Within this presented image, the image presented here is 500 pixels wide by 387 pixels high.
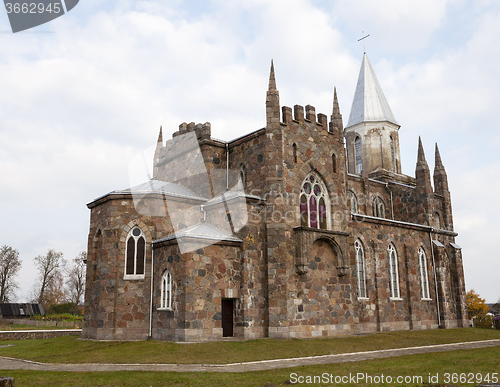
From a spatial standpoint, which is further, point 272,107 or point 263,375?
point 272,107

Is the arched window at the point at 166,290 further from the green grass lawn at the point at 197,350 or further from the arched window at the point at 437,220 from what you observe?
the arched window at the point at 437,220

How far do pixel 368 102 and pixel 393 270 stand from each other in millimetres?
19901

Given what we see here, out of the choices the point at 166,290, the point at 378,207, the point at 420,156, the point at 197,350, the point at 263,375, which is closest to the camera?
the point at 263,375

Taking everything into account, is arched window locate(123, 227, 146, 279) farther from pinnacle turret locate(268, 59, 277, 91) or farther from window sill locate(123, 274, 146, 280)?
pinnacle turret locate(268, 59, 277, 91)

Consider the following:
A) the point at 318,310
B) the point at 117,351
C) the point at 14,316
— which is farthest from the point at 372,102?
the point at 14,316

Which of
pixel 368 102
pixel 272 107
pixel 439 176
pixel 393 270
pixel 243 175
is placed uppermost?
pixel 368 102

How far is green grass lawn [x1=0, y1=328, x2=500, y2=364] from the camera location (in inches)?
635

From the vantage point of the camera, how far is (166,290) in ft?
69.2

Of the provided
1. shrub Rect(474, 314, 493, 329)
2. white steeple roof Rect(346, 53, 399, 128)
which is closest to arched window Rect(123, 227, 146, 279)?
white steeple roof Rect(346, 53, 399, 128)

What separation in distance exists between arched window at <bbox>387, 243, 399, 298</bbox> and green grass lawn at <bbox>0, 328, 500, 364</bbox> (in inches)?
220

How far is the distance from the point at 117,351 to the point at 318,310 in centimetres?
1034

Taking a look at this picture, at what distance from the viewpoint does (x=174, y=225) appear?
23.0m

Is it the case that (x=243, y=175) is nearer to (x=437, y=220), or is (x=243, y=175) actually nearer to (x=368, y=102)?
(x=437, y=220)

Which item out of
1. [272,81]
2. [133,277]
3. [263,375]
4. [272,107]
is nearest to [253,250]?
[133,277]
